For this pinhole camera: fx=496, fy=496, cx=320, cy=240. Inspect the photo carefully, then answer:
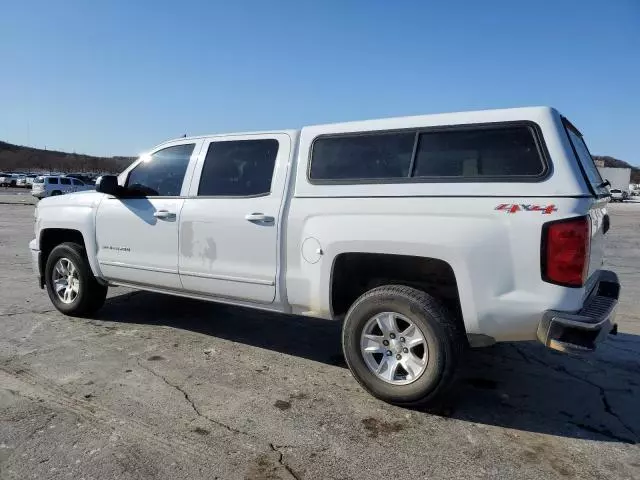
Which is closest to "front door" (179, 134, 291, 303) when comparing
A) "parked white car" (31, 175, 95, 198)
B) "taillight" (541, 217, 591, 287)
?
"taillight" (541, 217, 591, 287)

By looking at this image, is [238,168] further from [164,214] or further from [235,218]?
[164,214]

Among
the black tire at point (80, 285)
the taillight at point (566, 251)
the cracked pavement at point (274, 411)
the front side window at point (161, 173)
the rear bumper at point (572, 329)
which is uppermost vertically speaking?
the front side window at point (161, 173)

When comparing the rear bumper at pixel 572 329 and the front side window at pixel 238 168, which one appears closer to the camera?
the rear bumper at pixel 572 329

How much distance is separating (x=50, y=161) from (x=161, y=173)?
170564 mm

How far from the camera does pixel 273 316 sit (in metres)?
5.88

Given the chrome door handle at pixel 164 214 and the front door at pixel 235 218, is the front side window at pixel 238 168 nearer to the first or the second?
the front door at pixel 235 218

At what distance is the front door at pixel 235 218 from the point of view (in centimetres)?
408

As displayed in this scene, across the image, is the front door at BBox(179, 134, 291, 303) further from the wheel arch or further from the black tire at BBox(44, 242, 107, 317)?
the wheel arch

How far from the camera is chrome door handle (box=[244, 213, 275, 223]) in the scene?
4.02 metres

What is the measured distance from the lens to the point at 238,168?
4422 millimetres

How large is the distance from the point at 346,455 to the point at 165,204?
2.93 m

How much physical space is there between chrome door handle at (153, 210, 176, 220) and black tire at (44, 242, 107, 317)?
1277 mm

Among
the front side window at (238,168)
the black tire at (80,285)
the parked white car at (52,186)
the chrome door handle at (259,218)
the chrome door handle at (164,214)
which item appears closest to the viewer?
the chrome door handle at (259,218)

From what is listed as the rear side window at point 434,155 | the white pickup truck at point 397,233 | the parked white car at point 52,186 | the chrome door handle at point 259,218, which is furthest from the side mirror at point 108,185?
the parked white car at point 52,186
